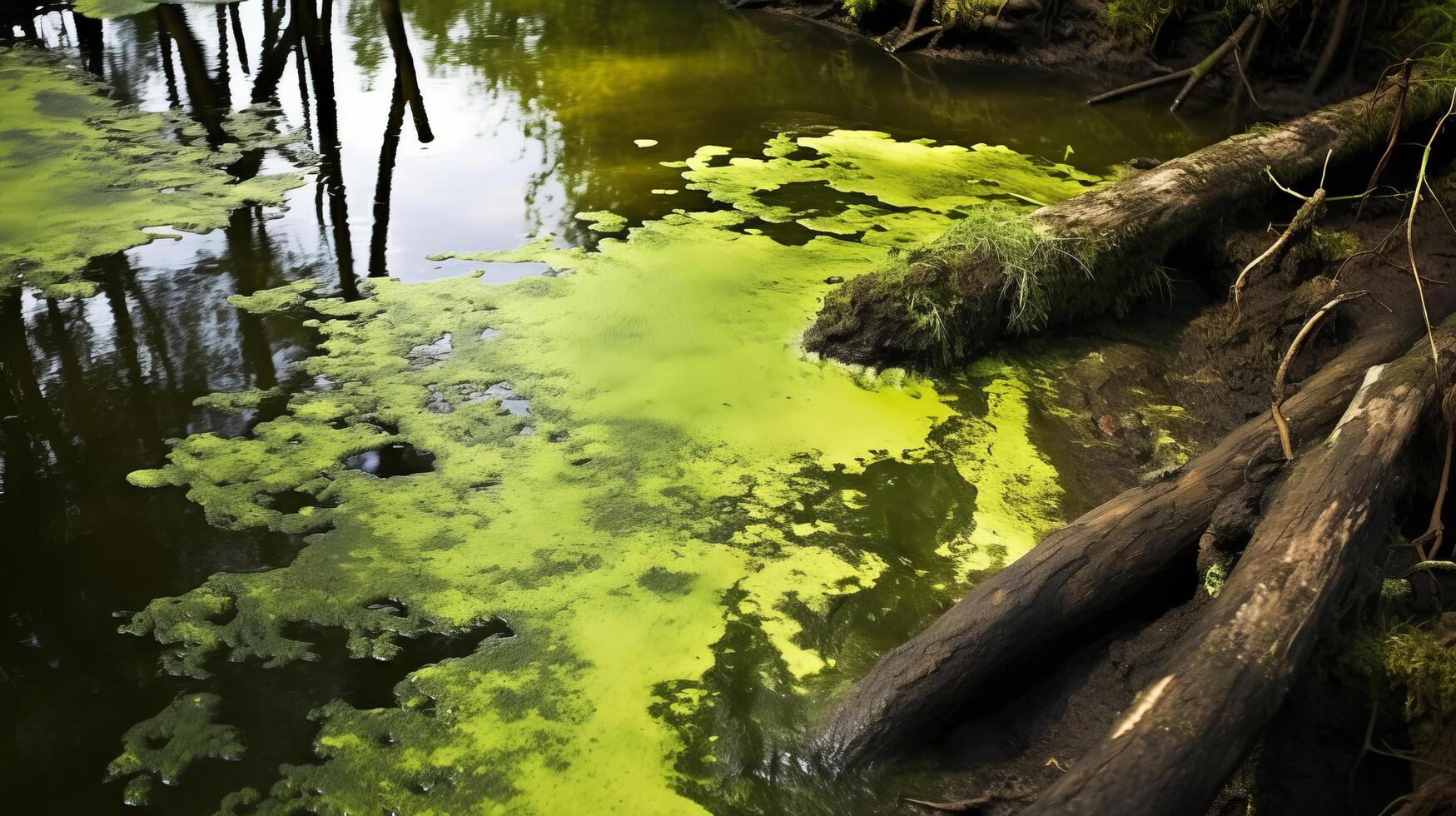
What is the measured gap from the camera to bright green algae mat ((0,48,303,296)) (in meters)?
3.26

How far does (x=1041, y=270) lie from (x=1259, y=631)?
65.2 inches

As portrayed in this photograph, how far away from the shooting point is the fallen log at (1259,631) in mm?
1348

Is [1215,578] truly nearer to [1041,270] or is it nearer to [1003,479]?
[1003,479]

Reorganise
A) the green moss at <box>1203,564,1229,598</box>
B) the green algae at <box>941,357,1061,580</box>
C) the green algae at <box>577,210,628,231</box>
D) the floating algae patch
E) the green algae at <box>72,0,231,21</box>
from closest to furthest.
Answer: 1. the green moss at <box>1203,564,1229,598</box>
2. the green algae at <box>941,357,1061,580</box>
3. the green algae at <box>577,210,628,231</box>
4. the floating algae patch
5. the green algae at <box>72,0,231,21</box>

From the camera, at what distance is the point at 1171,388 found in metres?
2.97

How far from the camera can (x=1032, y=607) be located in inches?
71.1

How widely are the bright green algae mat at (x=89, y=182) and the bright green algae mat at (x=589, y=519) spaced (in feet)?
2.51

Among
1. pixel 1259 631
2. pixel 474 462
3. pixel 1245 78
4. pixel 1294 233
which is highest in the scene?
pixel 1245 78

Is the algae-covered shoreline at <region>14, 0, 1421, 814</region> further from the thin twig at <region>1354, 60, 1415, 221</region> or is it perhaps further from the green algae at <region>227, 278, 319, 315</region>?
the thin twig at <region>1354, 60, 1415, 221</region>

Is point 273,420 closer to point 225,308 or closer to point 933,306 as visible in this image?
point 225,308

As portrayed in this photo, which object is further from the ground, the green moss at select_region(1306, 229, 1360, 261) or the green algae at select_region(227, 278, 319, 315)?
the green moss at select_region(1306, 229, 1360, 261)

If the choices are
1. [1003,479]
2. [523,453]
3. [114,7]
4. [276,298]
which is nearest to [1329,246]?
[1003,479]

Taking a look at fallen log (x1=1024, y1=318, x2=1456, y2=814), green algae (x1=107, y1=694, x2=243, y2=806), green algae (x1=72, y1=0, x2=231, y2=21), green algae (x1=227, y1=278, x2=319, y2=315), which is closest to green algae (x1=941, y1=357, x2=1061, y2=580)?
fallen log (x1=1024, y1=318, x2=1456, y2=814)

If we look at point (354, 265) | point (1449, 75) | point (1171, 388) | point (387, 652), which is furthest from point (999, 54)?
point (387, 652)
